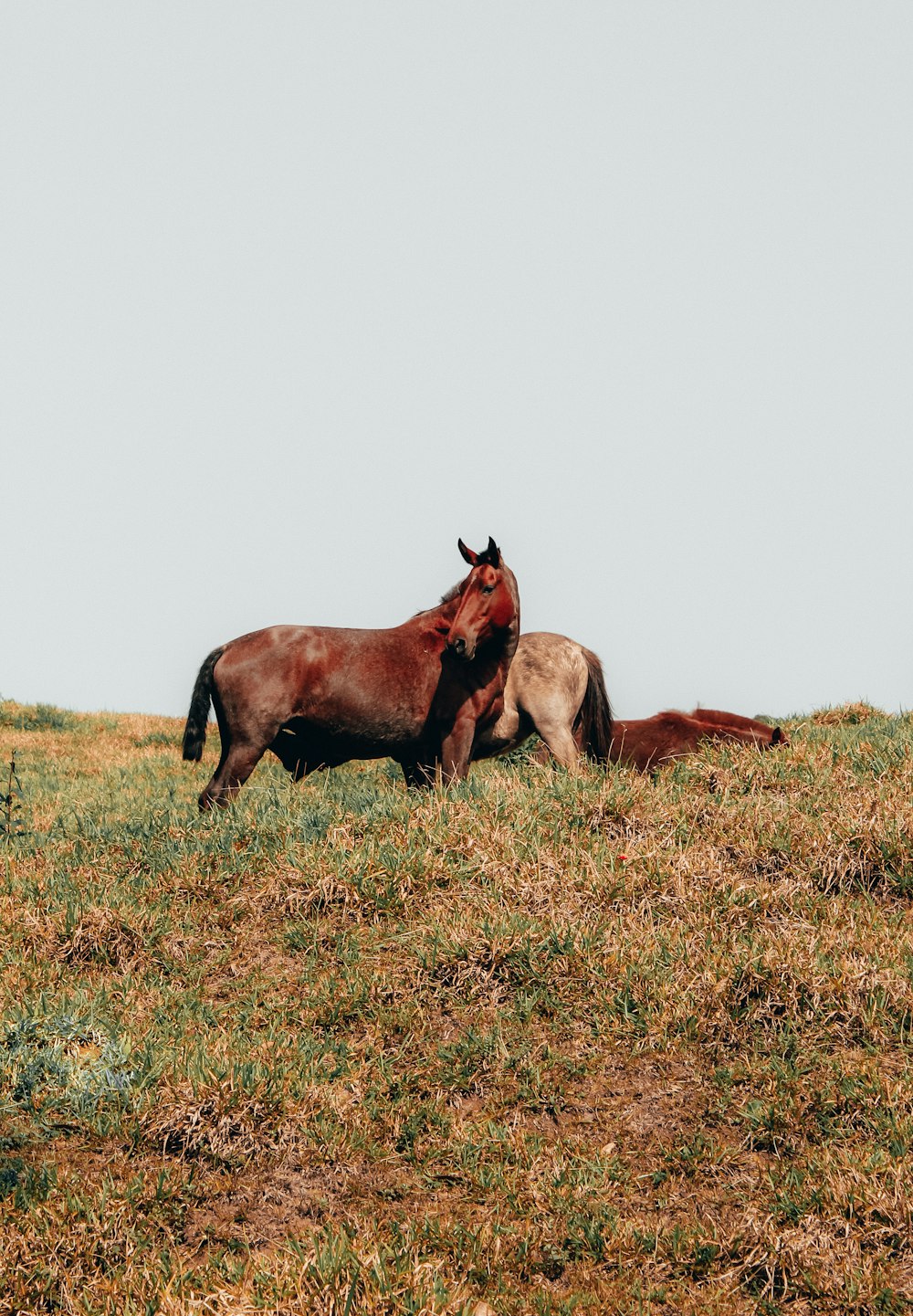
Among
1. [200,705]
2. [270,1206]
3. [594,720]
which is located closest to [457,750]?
[594,720]

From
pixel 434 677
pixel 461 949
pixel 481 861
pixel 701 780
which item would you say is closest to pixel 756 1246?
pixel 461 949

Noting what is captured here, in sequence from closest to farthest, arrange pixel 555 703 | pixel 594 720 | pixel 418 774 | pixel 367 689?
pixel 367 689 → pixel 418 774 → pixel 555 703 → pixel 594 720

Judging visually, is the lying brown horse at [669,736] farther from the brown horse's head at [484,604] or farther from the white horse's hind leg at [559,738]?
the brown horse's head at [484,604]

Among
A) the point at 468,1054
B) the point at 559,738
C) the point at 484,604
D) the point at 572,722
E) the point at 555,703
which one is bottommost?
the point at 468,1054

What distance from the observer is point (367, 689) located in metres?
9.29

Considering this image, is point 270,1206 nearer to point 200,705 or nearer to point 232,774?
point 232,774

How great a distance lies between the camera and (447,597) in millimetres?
9922

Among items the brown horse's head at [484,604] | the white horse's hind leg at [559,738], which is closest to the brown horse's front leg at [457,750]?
the brown horse's head at [484,604]

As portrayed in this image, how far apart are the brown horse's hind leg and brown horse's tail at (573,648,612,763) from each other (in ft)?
10.1

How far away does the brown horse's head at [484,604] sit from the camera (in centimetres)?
918

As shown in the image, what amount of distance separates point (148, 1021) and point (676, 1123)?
2.57m

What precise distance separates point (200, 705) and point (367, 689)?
1370 mm

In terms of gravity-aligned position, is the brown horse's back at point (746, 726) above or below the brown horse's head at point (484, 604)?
Result: below

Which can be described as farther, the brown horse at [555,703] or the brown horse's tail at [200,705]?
the brown horse at [555,703]
